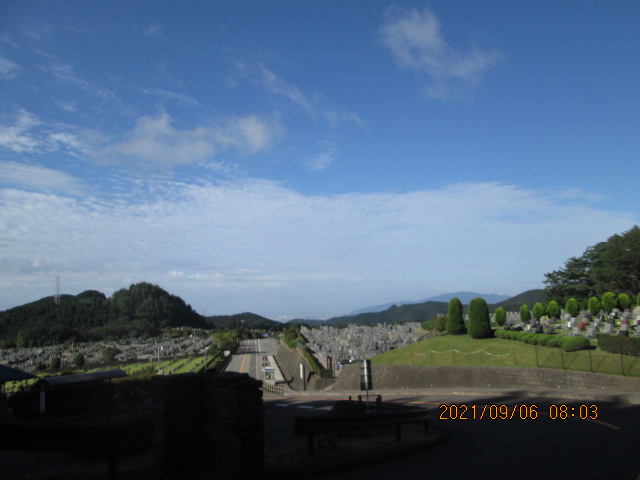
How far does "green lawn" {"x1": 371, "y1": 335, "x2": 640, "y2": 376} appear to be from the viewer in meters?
19.9

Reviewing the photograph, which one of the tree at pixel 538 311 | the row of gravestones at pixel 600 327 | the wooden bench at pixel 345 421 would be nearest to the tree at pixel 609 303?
the row of gravestones at pixel 600 327

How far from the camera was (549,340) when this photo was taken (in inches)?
1065

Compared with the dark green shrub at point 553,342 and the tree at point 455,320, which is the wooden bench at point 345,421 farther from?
the tree at point 455,320

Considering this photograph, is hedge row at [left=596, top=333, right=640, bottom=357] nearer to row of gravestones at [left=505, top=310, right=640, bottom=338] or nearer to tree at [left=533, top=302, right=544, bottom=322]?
row of gravestones at [left=505, top=310, right=640, bottom=338]

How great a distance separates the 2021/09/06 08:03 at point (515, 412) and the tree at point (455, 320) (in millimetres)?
23433

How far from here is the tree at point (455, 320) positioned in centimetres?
4012

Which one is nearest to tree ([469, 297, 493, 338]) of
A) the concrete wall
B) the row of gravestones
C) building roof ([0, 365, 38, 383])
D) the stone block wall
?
the row of gravestones

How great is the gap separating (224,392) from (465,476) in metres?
3.94

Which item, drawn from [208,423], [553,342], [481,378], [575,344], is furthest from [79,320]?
[208,423]

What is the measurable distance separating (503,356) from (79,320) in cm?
16830

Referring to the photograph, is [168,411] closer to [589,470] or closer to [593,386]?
[589,470]

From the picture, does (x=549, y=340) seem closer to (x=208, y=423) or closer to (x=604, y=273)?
(x=208, y=423)

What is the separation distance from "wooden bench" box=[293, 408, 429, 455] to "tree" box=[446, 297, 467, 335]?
3103 cm

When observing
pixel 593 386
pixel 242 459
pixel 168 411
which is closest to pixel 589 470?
pixel 242 459
